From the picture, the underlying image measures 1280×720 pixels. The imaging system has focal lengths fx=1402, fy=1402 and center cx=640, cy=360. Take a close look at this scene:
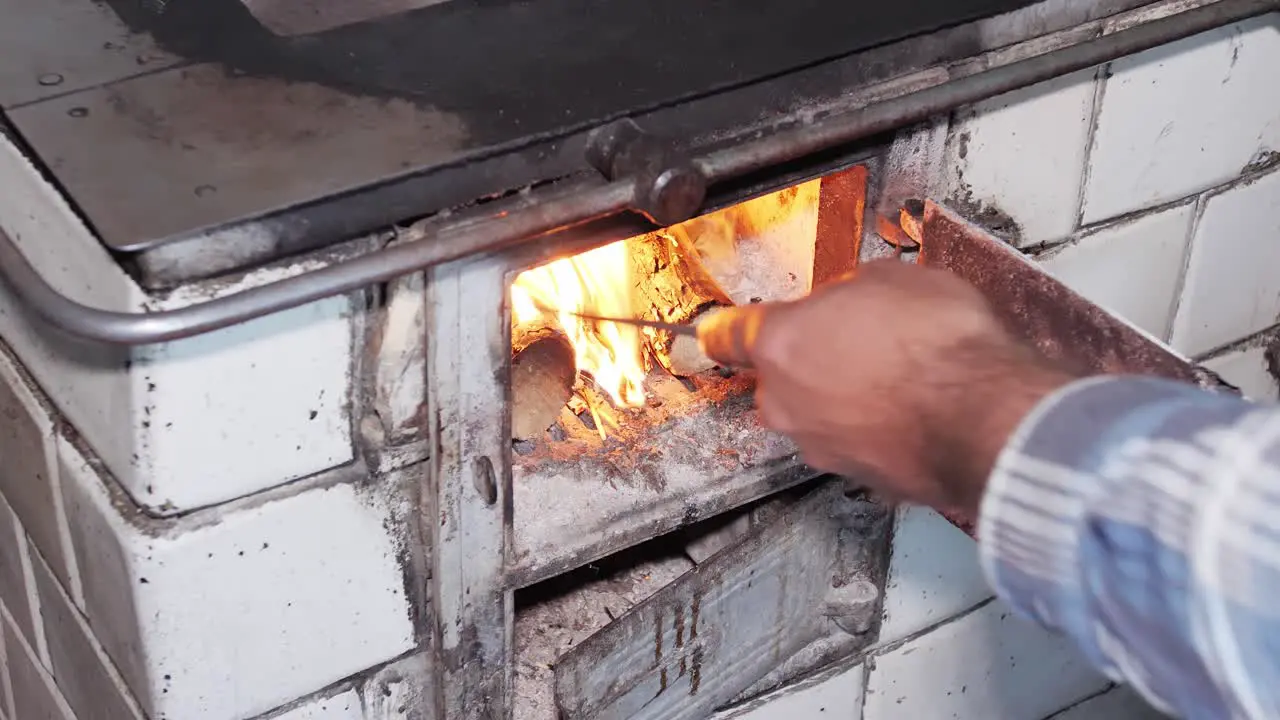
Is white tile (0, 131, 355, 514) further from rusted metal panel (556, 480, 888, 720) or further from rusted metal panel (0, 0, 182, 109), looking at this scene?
rusted metal panel (556, 480, 888, 720)

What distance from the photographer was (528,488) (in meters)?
1.38

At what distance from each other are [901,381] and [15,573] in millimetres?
1109

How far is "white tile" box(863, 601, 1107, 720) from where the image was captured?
5.82 feet

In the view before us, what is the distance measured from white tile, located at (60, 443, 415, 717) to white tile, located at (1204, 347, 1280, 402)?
122 centimetres

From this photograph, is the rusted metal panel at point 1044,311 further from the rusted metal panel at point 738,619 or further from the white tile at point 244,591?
the white tile at point 244,591

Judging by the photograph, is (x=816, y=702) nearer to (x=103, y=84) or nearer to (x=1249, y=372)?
(x=1249, y=372)

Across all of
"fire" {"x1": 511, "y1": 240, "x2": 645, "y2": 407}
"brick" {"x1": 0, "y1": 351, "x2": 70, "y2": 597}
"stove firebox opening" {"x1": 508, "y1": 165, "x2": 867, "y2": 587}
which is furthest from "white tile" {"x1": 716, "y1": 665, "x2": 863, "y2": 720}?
"brick" {"x1": 0, "y1": 351, "x2": 70, "y2": 597}

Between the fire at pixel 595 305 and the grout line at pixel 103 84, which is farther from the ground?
the grout line at pixel 103 84

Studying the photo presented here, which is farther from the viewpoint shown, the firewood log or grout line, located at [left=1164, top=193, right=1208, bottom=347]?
grout line, located at [left=1164, top=193, right=1208, bottom=347]

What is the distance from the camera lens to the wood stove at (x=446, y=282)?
106 cm

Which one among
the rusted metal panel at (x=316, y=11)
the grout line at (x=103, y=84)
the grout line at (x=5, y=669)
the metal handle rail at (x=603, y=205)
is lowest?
the grout line at (x=5, y=669)

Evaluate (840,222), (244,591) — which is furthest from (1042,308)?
(244,591)

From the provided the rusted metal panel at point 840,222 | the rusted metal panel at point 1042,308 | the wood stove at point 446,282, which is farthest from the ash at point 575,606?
the rusted metal panel at point 1042,308

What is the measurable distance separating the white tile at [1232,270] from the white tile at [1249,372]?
3 cm
